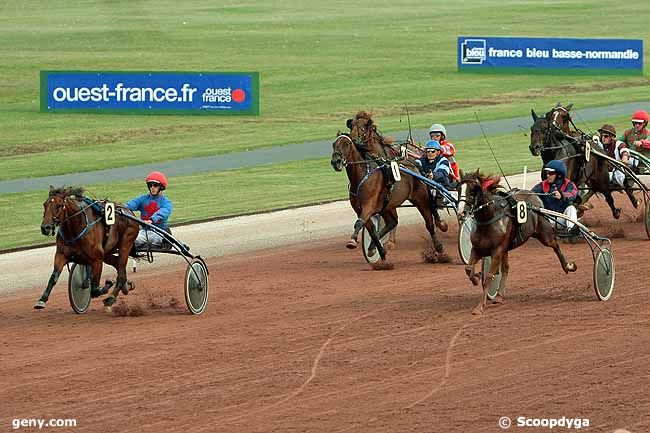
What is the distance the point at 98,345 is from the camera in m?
13.8

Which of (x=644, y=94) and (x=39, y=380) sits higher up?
(x=644, y=94)

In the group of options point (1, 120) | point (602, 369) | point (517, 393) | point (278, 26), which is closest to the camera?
point (517, 393)

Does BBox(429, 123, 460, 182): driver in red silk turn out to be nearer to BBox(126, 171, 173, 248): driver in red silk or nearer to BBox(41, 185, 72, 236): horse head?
BBox(126, 171, 173, 248): driver in red silk

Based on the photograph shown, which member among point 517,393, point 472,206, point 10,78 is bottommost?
point 517,393

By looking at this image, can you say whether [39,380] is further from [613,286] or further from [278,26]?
[278,26]

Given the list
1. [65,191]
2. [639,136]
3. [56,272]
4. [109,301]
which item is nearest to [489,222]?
[109,301]

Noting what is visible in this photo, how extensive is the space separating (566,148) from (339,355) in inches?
312

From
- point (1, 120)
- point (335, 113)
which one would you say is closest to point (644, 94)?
point (335, 113)

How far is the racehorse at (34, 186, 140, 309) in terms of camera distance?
47.6 feet

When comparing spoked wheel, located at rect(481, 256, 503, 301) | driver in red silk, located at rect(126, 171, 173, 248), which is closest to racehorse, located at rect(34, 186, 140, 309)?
driver in red silk, located at rect(126, 171, 173, 248)

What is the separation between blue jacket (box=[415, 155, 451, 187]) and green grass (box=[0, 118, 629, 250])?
4351 mm

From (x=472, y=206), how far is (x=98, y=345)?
4166 mm

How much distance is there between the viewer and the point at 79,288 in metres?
15.4

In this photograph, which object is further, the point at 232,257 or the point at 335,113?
the point at 335,113
